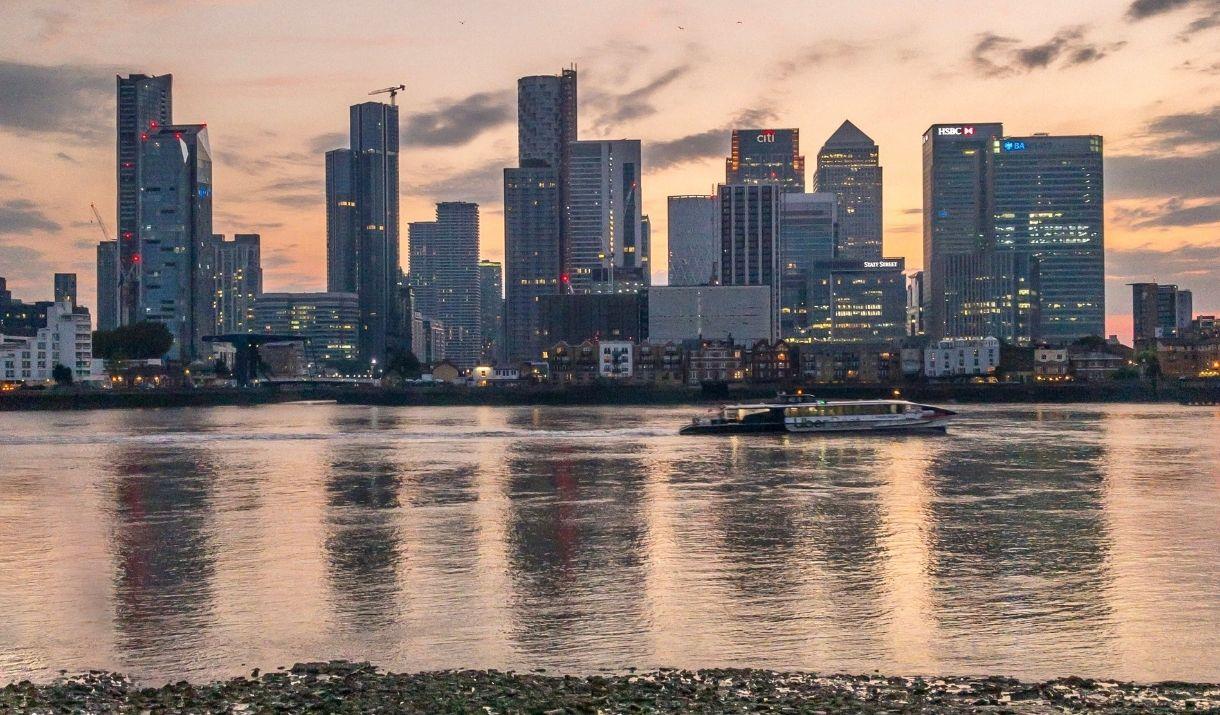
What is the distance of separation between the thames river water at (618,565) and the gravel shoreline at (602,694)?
102 centimetres

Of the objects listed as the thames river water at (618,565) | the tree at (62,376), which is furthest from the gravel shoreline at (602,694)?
the tree at (62,376)

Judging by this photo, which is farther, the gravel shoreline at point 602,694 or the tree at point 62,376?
the tree at point 62,376

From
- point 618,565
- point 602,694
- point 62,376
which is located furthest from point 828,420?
point 62,376

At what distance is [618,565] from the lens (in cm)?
2908

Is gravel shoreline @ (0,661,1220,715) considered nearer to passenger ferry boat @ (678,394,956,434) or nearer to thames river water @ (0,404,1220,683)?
thames river water @ (0,404,1220,683)

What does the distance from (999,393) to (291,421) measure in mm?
107669

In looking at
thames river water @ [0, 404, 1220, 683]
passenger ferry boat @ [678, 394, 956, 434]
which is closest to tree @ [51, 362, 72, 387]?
passenger ferry boat @ [678, 394, 956, 434]

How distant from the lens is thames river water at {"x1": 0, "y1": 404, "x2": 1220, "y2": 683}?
20.6 m

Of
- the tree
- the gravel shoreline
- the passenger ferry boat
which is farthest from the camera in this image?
the tree

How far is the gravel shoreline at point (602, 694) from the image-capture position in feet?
54.7

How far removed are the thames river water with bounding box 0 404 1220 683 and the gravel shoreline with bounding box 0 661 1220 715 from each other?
1017 millimetres

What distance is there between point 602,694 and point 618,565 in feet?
38.4

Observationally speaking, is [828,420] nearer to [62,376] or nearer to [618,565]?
[618,565]

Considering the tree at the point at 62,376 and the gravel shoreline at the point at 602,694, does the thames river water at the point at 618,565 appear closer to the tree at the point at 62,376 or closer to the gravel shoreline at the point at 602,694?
the gravel shoreline at the point at 602,694
